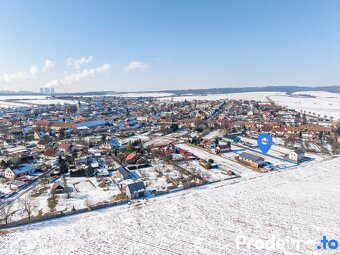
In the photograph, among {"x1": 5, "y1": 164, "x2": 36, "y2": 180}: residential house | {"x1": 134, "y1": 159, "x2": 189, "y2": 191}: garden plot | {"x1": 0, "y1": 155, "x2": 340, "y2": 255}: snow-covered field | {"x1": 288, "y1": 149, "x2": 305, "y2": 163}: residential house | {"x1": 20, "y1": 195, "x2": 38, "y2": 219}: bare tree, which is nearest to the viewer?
{"x1": 0, "y1": 155, "x2": 340, "y2": 255}: snow-covered field

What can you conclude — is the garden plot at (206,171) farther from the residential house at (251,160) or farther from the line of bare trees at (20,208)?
the line of bare trees at (20,208)

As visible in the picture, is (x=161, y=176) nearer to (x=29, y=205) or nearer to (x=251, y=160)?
(x=251, y=160)

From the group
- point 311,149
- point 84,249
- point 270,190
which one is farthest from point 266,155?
point 84,249

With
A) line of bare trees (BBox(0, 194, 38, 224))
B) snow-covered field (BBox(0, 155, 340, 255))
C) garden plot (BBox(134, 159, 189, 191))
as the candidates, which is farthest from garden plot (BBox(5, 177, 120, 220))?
garden plot (BBox(134, 159, 189, 191))

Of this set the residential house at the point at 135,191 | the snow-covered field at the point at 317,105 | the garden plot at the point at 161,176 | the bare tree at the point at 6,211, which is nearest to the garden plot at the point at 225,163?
the garden plot at the point at 161,176

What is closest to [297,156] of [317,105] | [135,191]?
[135,191]

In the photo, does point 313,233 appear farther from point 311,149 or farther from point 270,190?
point 311,149

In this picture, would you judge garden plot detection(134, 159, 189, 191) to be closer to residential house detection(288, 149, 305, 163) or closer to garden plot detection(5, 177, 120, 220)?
garden plot detection(5, 177, 120, 220)
